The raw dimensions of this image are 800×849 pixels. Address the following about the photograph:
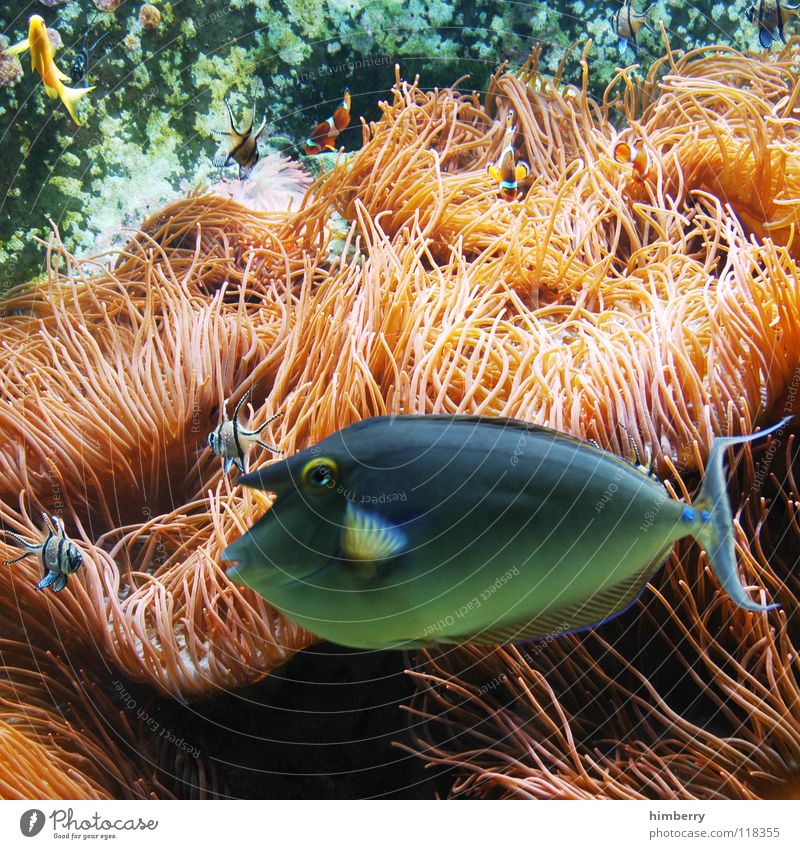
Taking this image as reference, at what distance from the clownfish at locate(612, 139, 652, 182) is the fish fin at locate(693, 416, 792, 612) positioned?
63 centimetres

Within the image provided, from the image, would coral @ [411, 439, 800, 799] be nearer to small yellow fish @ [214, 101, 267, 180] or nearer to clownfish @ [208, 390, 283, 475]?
clownfish @ [208, 390, 283, 475]

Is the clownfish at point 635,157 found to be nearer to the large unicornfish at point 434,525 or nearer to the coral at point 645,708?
the coral at point 645,708

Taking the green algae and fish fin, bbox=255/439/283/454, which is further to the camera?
the green algae

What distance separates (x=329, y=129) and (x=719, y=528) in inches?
34.4

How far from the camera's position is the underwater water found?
0.47m

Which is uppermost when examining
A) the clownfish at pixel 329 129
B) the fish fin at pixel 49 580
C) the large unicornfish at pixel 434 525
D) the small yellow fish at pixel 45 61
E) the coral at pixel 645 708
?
the small yellow fish at pixel 45 61

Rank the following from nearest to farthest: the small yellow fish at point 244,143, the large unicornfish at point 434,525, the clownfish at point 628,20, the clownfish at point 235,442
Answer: the large unicornfish at point 434,525 → the clownfish at point 235,442 → the small yellow fish at point 244,143 → the clownfish at point 628,20

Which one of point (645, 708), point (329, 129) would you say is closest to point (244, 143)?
point (329, 129)

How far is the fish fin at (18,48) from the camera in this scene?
982mm

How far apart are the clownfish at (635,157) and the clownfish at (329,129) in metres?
0.51

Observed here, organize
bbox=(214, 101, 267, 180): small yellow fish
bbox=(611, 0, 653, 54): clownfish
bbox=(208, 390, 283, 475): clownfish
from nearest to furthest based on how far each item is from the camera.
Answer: bbox=(208, 390, 283, 475): clownfish → bbox=(214, 101, 267, 180): small yellow fish → bbox=(611, 0, 653, 54): clownfish

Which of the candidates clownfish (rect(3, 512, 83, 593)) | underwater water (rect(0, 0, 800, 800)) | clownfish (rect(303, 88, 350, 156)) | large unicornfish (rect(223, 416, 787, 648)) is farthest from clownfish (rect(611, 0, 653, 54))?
clownfish (rect(3, 512, 83, 593))

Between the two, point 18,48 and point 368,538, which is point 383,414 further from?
point 18,48

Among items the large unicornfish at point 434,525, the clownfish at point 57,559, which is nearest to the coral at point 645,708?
the large unicornfish at point 434,525
